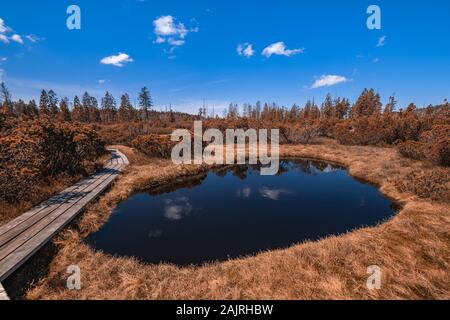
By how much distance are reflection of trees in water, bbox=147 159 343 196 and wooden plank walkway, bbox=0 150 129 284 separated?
4.27m

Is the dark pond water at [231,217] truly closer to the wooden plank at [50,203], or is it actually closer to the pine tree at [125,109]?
the wooden plank at [50,203]

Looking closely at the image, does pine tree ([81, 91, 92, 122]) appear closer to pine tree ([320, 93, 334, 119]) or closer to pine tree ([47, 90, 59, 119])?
pine tree ([47, 90, 59, 119])

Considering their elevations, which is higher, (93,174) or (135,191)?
(93,174)

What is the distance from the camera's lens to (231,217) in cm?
1122

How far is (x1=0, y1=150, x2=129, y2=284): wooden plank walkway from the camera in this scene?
616 centimetres

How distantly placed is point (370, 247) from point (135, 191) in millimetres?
13387

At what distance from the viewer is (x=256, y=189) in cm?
1595

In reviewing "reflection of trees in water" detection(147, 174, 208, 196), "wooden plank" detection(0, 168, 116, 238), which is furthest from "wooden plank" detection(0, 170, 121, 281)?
"reflection of trees in water" detection(147, 174, 208, 196)

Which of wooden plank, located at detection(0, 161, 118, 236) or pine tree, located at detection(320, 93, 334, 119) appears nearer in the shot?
wooden plank, located at detection(0, 161, 118, 236)

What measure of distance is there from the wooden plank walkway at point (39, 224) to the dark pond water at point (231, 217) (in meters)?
1.47

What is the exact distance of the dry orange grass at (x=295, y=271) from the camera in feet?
17.9

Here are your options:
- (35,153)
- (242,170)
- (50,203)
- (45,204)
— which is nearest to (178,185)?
(242,170)
